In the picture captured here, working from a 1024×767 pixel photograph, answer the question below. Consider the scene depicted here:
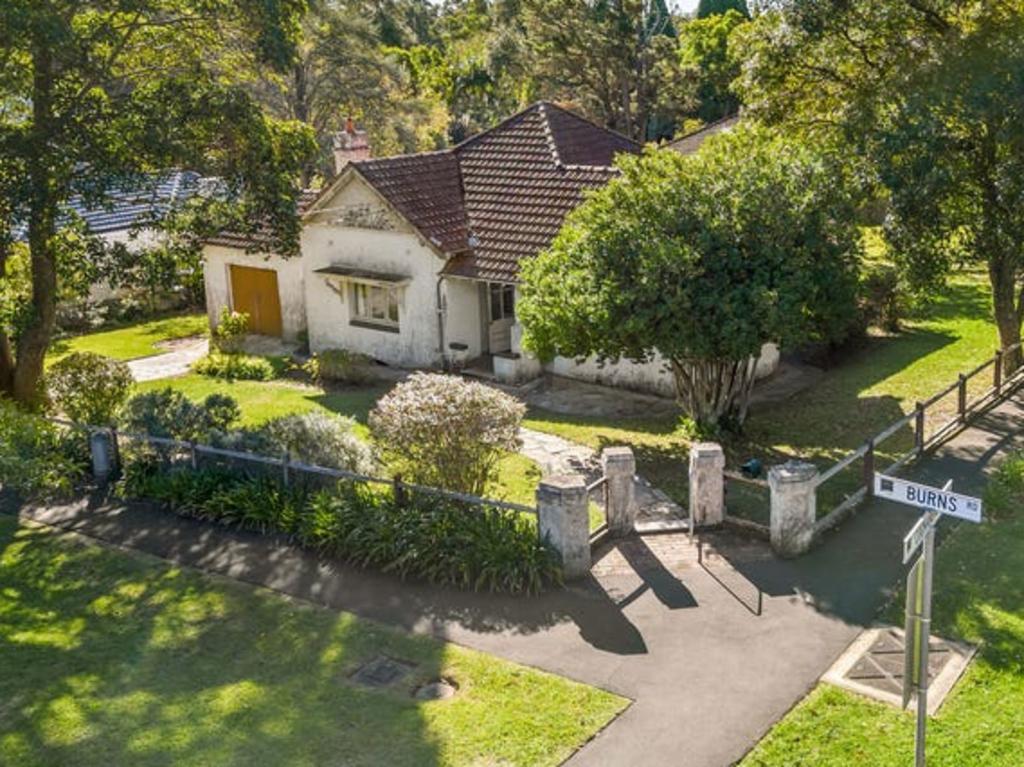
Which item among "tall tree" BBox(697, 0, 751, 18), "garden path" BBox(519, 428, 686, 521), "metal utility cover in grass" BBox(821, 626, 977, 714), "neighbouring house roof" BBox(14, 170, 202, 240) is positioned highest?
"tall tree" BBox(697, 0, 751, 18)

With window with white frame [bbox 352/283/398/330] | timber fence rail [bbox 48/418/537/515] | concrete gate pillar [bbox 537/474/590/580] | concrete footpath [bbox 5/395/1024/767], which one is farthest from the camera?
window with white frame [bbox 352/283/398/330]

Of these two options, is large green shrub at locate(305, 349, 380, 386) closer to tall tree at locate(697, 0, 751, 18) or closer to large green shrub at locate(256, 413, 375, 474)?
large green shrub at locate(256, 413, 375, 474)

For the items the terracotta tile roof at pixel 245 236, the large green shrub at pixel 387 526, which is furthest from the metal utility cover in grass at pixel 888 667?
the terracotta tile roof at pixel 245 236

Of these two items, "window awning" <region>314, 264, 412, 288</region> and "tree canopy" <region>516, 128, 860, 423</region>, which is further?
"window awning" <region>314, 264, 412, 288</region>

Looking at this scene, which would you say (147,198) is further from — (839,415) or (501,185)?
(839,415)

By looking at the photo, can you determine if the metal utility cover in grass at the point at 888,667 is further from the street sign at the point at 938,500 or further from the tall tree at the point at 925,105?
the tall tree at the point at 925,105

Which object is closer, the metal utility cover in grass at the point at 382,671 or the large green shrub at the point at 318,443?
the metal utility cover in grass at the point at 382,671

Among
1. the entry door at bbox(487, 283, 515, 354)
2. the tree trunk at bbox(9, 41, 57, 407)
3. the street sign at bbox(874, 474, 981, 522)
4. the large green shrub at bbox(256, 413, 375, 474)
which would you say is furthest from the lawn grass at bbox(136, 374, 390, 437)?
the street sign at bbox(874, 474, 981, 522)
